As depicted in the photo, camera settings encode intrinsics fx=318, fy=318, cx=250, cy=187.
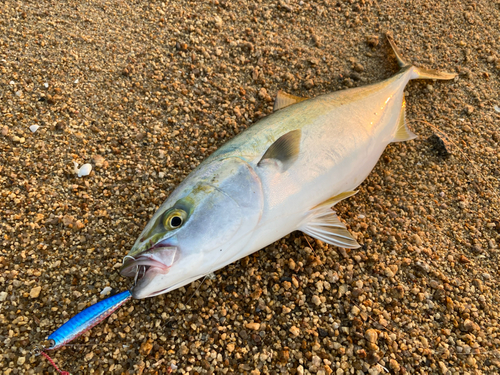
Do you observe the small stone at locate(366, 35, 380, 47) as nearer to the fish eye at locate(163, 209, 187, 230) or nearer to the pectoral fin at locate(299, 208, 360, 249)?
the pectoral fin at locate(299, 208, 360, 249)

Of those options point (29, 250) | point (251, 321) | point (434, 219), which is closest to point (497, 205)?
point (434, 219)

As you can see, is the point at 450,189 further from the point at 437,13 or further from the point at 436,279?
the point at 437,13

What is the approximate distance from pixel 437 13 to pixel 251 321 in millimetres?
3889

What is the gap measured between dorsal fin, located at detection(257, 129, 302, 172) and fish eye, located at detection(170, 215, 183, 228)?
62 cm

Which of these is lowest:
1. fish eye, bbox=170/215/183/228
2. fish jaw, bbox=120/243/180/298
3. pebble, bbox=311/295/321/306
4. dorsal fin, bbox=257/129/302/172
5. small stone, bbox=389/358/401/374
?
small stone, bbox=389/358/401/374

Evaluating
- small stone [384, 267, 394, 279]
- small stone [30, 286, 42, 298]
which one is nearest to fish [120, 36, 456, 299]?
small stone [384, 267, 394, 279]

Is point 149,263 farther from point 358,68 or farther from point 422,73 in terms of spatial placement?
point 422,73

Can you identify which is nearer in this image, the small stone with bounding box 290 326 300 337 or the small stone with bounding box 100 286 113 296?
the small stone with bounding box 290 326 300 337

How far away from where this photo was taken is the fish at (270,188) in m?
1.66

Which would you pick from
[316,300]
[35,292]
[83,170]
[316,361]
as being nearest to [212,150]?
[83,170]

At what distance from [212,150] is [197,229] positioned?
1.13 meters

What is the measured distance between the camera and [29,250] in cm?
216

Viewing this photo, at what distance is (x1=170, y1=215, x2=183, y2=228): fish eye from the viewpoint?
1719mm

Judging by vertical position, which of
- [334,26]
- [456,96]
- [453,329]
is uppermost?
[334,26]
